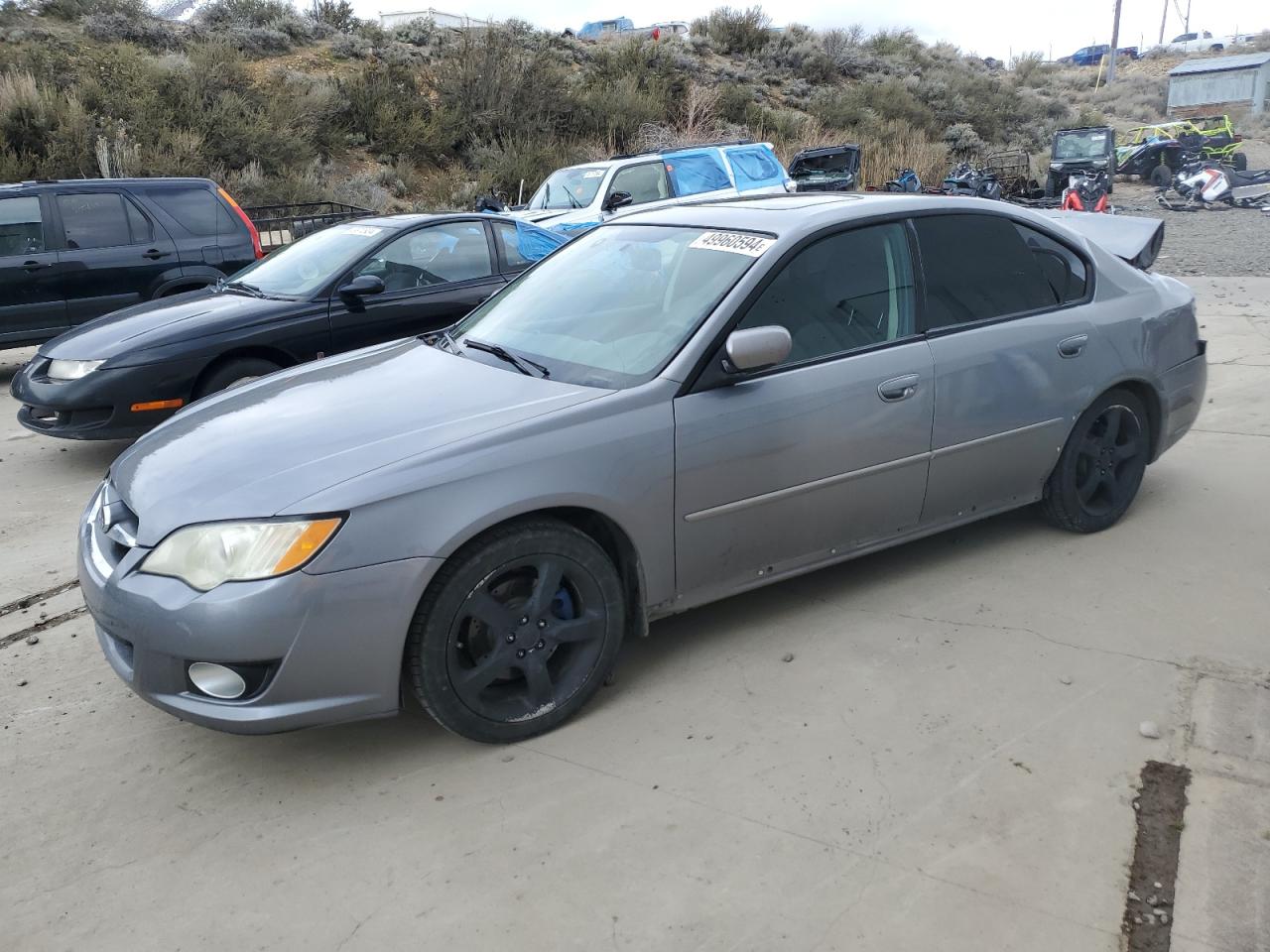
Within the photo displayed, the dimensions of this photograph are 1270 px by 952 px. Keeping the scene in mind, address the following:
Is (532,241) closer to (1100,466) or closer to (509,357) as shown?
(509,357)

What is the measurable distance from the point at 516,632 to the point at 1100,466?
290 centimetres

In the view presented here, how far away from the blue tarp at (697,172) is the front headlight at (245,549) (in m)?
11.6

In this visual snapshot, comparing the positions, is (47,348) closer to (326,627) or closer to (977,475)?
(326,627)

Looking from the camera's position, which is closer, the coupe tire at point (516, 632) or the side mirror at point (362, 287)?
the coupe tire at point (516, 632)

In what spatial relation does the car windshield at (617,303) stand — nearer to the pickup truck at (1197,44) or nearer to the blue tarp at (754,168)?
the blue tarp at (754,168)

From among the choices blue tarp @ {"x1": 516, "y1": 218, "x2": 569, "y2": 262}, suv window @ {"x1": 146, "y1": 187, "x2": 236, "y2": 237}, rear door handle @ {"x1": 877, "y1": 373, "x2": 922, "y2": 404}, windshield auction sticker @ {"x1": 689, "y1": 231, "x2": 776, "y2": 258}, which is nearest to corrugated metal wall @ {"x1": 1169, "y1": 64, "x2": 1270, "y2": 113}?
blue tarp @ {"x1": 516, "y1": 218, "x2": 569, "y2": 262}

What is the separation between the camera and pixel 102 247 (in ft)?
30.1

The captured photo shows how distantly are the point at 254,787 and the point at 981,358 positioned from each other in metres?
2.99

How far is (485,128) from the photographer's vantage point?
2331 centimetres

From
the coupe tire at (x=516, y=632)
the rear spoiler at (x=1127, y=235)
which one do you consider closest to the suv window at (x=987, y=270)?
the rear spoiler at (x=1127, y=235)

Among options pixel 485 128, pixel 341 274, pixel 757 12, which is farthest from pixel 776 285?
pixel 757 12

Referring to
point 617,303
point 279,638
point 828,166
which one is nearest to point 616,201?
point 828,166

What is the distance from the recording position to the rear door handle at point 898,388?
3.87 meters

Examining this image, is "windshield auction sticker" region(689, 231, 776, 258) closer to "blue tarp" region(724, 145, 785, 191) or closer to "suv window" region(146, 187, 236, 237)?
"suv window" region(146, 187, 236, 237)
